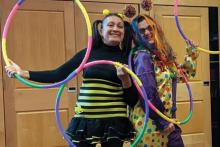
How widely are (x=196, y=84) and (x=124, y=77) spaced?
8.48ft

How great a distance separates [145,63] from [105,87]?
0.26 m

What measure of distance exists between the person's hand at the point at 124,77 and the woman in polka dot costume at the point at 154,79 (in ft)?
0.43

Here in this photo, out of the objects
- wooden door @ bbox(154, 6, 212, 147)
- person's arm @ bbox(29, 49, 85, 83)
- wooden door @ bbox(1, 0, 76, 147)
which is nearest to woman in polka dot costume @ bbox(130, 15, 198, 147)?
person's arm @ bbox(29, 49, 85, 83)

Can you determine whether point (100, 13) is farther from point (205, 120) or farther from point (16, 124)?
point (205, 120)

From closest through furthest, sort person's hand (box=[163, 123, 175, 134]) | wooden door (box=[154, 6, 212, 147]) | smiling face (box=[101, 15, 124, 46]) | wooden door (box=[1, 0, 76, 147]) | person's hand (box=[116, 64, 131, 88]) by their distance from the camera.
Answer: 1. person's hand (box=[116, 64, 131, 88])
2. smiling face (box=[101, 15, 124, 46])
3. person's hand (box=[163, 123, 175, 134])
4. wooden door (box=[1, 0, 76, 147])
5. wooden door (box=[154, 6, 212, 147])

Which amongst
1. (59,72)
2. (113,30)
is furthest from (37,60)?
(113,30)

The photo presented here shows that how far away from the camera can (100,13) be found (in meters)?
A: 3.70

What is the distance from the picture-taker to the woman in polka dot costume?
6.26ft

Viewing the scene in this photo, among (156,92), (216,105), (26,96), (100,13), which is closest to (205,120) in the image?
(216,105)

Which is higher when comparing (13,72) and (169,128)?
(13,72)

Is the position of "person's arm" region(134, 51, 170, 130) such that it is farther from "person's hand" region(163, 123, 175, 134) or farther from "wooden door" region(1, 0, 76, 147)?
"wooden door" region(1, 0, 76, 147)

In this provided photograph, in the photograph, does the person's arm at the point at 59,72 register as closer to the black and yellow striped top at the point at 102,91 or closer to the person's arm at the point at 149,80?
the black and yellow striped top at the point at 102,91

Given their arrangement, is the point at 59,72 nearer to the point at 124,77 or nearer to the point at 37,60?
the point at 124,77

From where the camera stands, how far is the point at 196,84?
418 centimetres
